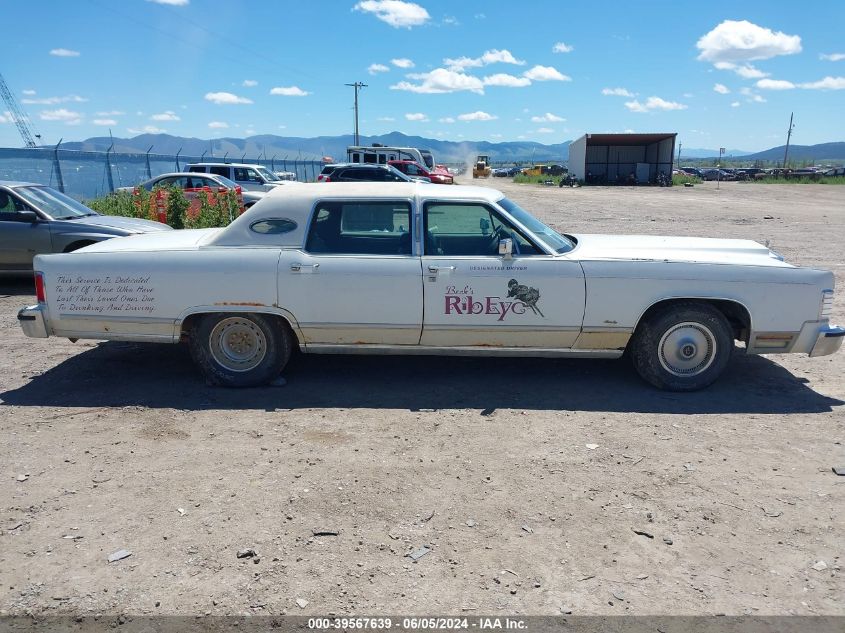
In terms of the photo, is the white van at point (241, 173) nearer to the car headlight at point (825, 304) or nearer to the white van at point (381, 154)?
the white van at point (381, 154)

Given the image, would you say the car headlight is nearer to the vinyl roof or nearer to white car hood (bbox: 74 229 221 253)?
white car hood (bbox: 74 229 221 253)

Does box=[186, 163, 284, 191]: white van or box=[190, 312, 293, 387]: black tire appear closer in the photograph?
box=[190, 312, 293, 387]: black tire

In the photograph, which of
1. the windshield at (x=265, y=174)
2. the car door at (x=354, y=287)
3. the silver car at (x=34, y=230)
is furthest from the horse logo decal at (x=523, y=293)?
the windshield at (x=265, y=174)

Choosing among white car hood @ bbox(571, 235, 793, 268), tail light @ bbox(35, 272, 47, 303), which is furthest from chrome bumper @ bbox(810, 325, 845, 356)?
tail light @ bbox(35, 272, 47, 303)

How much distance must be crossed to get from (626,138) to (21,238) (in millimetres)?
48917

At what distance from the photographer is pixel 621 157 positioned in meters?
54.8

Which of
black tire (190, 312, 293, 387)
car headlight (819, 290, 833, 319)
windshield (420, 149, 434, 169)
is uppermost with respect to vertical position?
windshield (420, 149, 434, 169)

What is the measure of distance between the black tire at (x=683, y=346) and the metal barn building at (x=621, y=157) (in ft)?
159

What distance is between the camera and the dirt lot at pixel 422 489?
119 inches

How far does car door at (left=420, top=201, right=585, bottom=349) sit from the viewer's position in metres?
5.15

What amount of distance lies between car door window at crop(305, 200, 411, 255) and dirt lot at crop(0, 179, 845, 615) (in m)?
1.17

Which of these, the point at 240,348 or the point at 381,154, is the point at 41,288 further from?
the point at 381,154

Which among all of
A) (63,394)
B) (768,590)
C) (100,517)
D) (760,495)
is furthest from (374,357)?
(768,590)

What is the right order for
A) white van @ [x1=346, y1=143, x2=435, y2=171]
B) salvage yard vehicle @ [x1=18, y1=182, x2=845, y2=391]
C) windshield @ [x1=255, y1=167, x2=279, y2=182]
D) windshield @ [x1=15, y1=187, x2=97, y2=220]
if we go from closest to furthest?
salvage yard vehicle @ [x1=18, y1=182, x2=845, y2=391] < windshield @ [x1=15, y1=187, x2=97, y2=220] < windshield @ [x1=255, y1=167, x2=279, y2=182] < white van @ [x1=346, y1=143, x2=435, y2=171]
